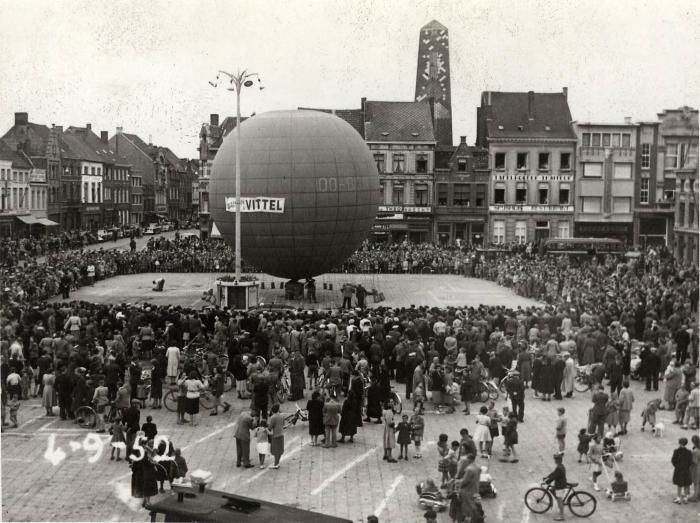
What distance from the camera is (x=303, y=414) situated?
2256 cm

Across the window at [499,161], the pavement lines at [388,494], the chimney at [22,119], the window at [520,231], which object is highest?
the chimney at [22,119]

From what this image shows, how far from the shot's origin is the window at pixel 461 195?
71.9 meters

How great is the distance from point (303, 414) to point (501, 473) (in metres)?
5.92

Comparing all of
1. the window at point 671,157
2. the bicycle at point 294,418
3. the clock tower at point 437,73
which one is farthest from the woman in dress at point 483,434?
the clock tower at point 437,73

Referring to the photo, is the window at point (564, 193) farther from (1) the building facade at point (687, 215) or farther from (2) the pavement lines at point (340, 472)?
(2) the pavement lines at point (340, 472)

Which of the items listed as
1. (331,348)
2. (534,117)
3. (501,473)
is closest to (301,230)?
(331,348)

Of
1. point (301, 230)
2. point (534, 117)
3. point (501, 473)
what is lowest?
point (501, 473)

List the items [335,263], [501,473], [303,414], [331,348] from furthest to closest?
[335,263], [331,348], [303,414], [501,473]

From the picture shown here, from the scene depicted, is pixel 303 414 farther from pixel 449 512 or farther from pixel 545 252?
pixel 545 252

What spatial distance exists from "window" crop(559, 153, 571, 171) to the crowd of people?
3604 centimetres

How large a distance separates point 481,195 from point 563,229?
705 cm

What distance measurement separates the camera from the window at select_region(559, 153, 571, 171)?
70.6m

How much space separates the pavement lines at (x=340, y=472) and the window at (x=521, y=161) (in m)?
53.9

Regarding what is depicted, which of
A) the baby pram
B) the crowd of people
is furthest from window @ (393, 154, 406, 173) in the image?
the baby pram
